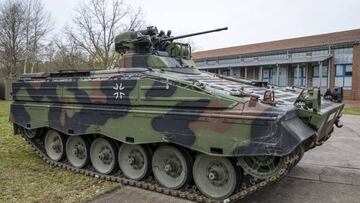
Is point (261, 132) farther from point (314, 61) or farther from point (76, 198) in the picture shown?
point (314, 61)

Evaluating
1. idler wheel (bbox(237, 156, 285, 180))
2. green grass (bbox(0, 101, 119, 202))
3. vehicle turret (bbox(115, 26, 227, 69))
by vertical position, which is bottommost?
green grass (bbox(0, 101, 119, 202))

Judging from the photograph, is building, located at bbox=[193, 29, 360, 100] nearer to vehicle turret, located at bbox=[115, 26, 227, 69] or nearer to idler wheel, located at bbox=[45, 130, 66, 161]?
vehicle turret, located at bbox=[115, 26, 227, 69]

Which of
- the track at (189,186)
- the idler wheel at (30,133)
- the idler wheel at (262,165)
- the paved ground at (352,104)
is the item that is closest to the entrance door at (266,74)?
the paved ground at (352,104)

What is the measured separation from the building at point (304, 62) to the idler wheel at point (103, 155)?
27466 mm

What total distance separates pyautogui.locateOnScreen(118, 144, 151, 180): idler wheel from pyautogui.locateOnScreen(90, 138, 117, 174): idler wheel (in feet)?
0.67

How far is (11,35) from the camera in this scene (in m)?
35.8

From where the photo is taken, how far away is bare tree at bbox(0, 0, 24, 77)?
35688 millimetres

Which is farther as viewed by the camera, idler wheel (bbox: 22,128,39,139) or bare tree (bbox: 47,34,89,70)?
bare tree (bbox: 47,34,89,70)

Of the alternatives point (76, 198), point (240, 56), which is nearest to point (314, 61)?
point (240, 56)

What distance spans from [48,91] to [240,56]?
1372 inches

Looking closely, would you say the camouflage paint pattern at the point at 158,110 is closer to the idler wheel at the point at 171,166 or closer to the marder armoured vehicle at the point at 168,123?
the marder armoured vehicle at the point at 168,123

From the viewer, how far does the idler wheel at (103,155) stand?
751 centimetres

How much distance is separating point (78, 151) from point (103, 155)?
0.83 metres

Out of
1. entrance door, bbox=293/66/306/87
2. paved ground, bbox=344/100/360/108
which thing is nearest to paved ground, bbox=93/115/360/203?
paved ground, bbox=344/100/360/108
